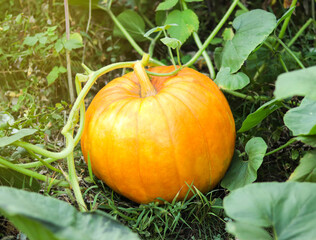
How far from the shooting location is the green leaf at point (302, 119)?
1.31m

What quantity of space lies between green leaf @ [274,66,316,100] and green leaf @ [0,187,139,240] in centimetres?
50

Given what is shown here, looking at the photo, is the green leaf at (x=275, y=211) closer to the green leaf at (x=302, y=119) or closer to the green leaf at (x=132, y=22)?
the green leaf at (x=302, y=119)

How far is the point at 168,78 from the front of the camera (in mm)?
1631

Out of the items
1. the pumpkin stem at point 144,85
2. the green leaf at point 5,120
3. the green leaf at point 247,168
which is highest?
the pumpkin stem at point 144,85

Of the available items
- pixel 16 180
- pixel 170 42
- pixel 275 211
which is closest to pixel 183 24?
pixel 170 42

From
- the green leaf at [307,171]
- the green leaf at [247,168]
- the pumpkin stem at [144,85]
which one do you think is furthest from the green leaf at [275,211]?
the pumpkin stem at [144,85]

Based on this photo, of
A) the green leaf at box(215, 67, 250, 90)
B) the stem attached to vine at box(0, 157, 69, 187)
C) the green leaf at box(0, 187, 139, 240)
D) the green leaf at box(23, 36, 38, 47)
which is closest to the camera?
the green leaf at box(0, 187, 139, 240)

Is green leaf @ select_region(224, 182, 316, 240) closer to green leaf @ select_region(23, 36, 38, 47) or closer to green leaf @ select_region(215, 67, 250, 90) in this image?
green leaf @ select_region(215, 67, 250, 90)

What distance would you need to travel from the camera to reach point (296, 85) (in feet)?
3.21

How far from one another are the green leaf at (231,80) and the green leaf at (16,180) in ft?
2.77

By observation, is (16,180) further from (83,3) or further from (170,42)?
(83,3)

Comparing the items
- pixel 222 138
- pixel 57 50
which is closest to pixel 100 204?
pixel 222 138

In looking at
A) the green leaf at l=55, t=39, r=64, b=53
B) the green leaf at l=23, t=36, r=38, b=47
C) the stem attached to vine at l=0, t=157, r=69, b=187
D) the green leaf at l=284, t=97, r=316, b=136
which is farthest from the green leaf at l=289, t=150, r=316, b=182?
the green leaf at l=23, t=36, r=38, b=47

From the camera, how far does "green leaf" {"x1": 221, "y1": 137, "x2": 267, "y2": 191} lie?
1.46 metres
